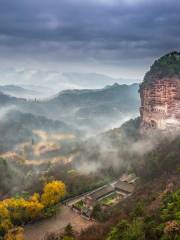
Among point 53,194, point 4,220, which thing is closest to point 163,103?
point 53,194

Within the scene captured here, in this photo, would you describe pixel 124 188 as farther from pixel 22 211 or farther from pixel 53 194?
pixel 22 211

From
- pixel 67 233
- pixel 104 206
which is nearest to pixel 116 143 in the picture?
pixel 104 206

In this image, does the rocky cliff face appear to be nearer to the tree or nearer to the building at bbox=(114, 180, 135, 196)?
the building at bbox=(114, 180, 135, 196)

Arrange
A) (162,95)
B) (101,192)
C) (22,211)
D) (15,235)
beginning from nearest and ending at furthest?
(15,235)
(22,211)
(101,192)
(162,95)

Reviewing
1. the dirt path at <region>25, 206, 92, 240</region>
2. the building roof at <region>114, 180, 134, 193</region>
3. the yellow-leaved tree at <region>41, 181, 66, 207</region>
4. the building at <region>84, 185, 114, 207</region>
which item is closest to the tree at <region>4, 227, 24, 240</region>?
the dirt path at <region>25, 206, 92, 240</region>

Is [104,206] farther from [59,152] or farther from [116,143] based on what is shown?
[59,152]

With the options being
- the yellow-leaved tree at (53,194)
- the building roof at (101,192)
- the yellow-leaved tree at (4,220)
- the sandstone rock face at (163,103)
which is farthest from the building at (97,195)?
the sandstone rock face at (163,103)

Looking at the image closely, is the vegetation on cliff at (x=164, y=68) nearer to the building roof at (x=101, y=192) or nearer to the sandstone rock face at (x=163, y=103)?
the sandstone rock face at (x=163, y=103)
